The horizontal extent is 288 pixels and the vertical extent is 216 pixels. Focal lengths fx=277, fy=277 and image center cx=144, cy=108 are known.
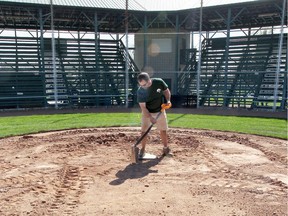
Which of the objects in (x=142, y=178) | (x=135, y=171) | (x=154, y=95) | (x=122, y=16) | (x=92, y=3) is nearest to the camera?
(x=142, y=178)

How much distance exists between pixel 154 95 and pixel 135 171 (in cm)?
186

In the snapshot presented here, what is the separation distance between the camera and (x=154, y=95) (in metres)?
6.47

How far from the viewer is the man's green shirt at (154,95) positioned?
6375mm

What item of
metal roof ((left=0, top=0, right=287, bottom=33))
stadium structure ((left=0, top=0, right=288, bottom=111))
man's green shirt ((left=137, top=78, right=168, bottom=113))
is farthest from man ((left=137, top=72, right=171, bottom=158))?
metal roof ((left=0, top=0, right=287, bottom=33))


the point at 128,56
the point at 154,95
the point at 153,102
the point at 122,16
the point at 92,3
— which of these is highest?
the point at 92,3

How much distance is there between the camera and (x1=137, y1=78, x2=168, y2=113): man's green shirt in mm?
6375

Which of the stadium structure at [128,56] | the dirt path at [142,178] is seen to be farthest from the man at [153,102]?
the stadium structure at [128,56]

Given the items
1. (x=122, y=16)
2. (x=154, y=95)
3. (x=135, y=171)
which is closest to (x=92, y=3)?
(x=122, y=16)

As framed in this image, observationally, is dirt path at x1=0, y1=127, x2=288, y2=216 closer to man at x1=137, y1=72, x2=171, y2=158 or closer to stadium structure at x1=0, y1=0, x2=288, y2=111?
man at x1=137, y1=72, x2=171, y2=158

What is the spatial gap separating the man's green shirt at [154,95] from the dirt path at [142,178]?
3.97 feet

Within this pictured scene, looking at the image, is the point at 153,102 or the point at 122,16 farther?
the point at 122,16

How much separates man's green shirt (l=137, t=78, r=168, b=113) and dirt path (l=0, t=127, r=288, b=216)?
121 cm

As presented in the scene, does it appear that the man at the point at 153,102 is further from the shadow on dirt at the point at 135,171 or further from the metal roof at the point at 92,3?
the metal roof at the point at 92,3

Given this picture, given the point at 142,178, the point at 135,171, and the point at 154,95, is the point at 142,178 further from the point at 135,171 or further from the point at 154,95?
the point at 154,95
